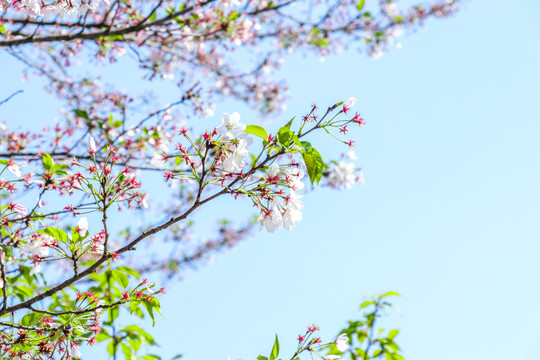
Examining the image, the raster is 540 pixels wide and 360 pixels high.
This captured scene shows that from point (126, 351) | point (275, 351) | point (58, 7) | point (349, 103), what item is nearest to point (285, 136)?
point (349, 103)

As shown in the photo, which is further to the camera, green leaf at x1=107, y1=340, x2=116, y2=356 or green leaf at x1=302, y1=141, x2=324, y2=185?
green leaf at x1=107, y1=340, x2=116, y2=356

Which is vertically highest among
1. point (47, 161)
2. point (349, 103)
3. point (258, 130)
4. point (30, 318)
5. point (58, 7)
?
point (58, 7)

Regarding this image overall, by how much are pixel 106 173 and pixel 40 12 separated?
98 centimetres

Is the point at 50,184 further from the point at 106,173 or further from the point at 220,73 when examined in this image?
the point at 220,73

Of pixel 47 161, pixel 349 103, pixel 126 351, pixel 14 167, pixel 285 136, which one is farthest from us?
pixel 126 351

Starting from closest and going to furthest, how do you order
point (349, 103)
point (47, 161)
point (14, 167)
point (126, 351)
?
point (349, 103) < point (14, 167) < point (47, 161) < point (126, 351)

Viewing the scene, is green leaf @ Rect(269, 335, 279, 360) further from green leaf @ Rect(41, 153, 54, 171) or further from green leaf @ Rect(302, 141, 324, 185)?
green leaf @ Rect(41, 153, 54, 171)

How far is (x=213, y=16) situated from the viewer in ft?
18.4

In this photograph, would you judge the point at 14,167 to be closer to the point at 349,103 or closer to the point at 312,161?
the point at 312,161

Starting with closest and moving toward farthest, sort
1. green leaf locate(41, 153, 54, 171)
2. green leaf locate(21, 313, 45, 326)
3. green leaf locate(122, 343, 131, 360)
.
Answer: green leaf locate(21, 313, 45, 326) → green leaf locate(41, 153, 54, 171) → green leaf locate(122, 343, 131, 360)

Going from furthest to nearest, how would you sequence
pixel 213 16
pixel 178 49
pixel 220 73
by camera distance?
pixel 220 73 < pixel 178 49 < pixel 213 16

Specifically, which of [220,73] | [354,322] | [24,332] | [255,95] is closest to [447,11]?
[255,95]

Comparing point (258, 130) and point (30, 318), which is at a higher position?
point (258, 130)

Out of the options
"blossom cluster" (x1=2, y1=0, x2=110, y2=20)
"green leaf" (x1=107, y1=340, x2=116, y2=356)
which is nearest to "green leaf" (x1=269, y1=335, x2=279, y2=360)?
"green leaf" (x1=107, y1=340, x2=116, y2=356)
